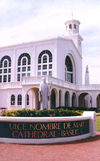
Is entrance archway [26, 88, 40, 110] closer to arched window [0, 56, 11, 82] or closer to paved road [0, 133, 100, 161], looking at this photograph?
arched window [0, 56, 11, 82]

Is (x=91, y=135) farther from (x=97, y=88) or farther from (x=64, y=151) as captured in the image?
(x=97, y=88)

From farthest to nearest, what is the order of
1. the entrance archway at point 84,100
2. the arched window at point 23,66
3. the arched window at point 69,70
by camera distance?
the entrance archway at point 84,100, the arched window at point 69,70, the arched window at point 23,66

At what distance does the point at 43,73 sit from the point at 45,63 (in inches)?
73.4

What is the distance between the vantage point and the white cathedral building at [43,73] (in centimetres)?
2916

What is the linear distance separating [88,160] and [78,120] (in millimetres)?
3305

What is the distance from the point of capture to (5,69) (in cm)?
4041

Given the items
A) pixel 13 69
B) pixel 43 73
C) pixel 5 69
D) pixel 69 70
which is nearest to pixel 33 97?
pixel 43 73

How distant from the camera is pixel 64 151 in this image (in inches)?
281

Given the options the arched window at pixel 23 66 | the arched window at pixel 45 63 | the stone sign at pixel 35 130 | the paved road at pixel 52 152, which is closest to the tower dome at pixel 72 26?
the arched window at pixel 45 63

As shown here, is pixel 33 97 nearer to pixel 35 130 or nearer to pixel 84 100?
pixel 84 100

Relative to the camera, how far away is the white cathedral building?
29.2m

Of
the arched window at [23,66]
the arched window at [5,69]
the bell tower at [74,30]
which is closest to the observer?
the arched window at [23,66]

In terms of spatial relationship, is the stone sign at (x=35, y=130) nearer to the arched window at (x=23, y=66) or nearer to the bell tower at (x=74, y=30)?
the arched window at (x=23, y=66)

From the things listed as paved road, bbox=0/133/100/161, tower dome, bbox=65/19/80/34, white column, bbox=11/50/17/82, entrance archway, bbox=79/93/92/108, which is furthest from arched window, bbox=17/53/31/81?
paved road, bbox=0/133/100/161
